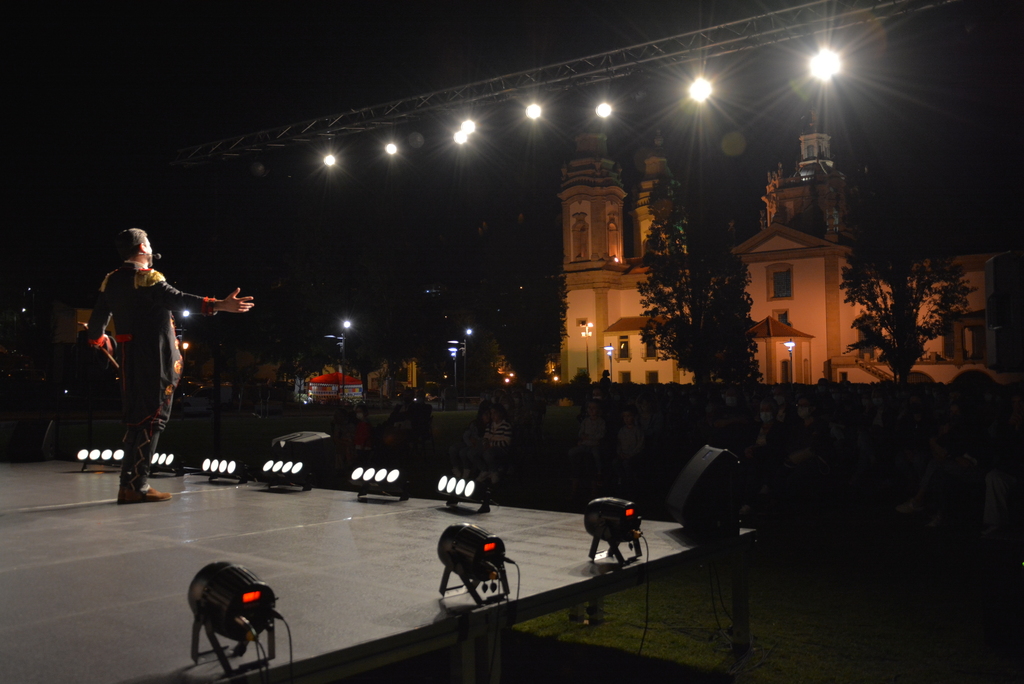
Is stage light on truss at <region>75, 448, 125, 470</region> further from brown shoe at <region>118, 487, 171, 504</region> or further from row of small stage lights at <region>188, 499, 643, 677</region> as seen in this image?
row of small stage lights at <region>188, 499, 643, 677</region>

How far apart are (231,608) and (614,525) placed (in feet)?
6.42

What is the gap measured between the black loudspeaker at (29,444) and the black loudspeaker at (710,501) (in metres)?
8.40

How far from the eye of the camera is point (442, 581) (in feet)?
10.4

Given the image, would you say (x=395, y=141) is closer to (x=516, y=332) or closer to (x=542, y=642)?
(x=542, y=642)

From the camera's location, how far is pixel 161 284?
5.39m

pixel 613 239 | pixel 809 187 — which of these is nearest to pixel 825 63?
Answer: pixel 613 239

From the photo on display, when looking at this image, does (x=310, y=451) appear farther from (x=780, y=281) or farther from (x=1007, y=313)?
(x=780, y=281)

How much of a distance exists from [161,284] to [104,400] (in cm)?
3519

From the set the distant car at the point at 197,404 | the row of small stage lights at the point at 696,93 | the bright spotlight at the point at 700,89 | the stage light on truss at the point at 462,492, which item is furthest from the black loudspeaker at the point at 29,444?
the distant car at the point at 197,404

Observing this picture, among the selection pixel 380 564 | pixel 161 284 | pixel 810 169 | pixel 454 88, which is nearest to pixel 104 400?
pixel 454 88

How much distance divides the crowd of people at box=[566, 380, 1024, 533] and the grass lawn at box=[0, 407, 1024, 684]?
0.78m

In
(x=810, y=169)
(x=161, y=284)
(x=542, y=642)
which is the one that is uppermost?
(x=810, y=169)

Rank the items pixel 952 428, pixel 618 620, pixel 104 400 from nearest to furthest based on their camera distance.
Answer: pixel 618 620 → pixel 952 428 → pixel 104 400

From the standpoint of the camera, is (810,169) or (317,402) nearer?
(317,402)
